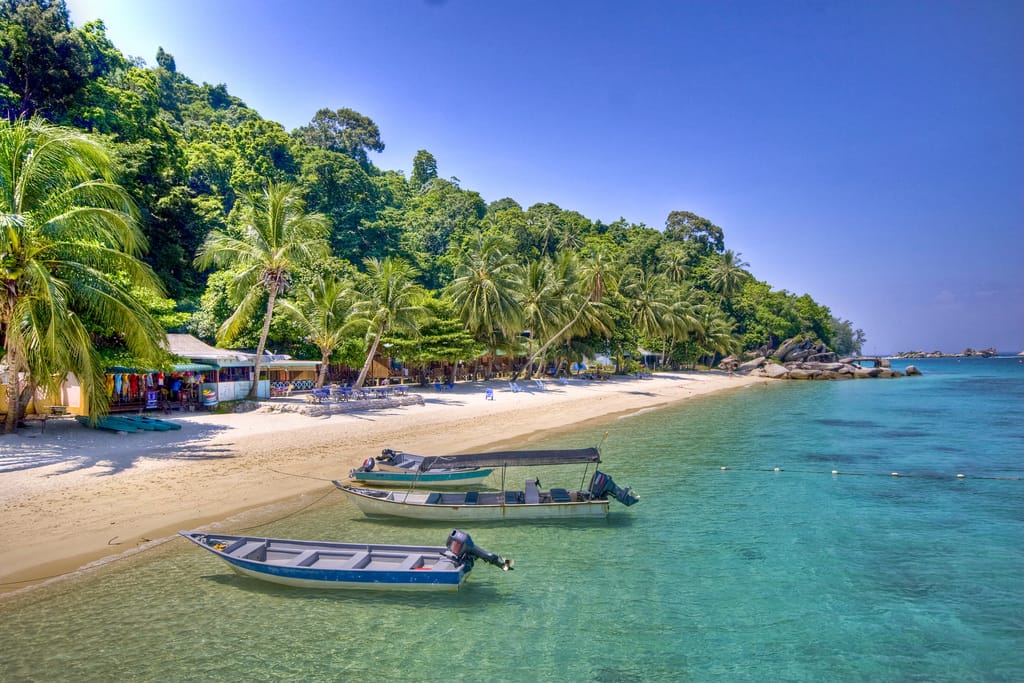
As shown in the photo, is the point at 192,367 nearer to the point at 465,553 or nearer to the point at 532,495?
the point at 532,495

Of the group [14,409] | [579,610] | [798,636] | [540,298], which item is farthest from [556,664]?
[540,298]

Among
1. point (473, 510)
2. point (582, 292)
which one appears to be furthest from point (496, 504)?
point (582, 292)

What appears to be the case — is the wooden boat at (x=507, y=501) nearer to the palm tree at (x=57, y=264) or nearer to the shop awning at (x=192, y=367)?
the palm tree at (x=57, y=264)

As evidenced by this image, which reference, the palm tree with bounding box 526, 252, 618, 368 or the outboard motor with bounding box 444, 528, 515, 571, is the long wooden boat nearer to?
the outboard motor with bounding box 444, 528, 515, 571

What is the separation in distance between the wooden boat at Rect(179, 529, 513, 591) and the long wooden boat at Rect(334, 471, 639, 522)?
2925 mm

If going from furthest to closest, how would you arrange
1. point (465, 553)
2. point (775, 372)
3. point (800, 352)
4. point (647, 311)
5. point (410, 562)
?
point (800, 352) → point (775, 372) → point (647, 311) → point (410, 562) → point (465, 553)

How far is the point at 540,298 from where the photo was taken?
47.1 m

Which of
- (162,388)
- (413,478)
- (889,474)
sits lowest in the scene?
(889,474)

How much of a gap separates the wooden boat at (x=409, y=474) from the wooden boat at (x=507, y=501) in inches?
68.4

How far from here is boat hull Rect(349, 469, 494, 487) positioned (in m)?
16.1

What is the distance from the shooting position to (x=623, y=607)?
954cm

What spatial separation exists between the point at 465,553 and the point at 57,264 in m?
16.2

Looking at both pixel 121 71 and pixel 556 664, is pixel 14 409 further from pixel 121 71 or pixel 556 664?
pixel 121 71

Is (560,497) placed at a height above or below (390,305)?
below
